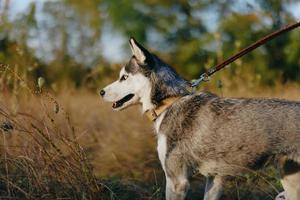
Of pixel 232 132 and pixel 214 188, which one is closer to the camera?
pixel 232 132

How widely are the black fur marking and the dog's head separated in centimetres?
103

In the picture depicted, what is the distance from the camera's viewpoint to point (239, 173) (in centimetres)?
525

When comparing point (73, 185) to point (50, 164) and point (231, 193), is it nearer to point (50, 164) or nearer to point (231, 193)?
point (50, 164)

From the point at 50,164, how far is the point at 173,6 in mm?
15563

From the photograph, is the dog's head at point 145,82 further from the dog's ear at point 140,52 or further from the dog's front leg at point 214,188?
the dog's front leg at point 214,188

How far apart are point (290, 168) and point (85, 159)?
63.9 inches

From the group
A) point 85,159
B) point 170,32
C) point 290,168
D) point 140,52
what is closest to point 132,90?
point 140,52

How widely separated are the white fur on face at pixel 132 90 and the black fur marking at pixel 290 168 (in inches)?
47.8

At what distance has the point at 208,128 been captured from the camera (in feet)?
17.3

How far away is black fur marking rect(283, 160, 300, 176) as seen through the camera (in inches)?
209

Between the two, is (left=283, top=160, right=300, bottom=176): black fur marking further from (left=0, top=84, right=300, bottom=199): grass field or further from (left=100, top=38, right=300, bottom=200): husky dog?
(left=0, top=84, right=300, bottom=199): grass field

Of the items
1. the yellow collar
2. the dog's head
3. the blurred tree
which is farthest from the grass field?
the blurred tree

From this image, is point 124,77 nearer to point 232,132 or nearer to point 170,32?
point 232,132

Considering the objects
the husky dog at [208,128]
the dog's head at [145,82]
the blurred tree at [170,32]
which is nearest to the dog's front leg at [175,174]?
the husky dog at [208,128]
